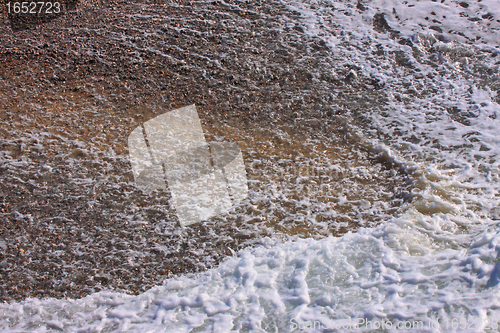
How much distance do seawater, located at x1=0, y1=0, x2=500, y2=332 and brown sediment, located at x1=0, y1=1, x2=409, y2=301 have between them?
0.35ft

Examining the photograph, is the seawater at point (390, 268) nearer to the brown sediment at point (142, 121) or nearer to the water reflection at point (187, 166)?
the brown sediment at point (142, 121)

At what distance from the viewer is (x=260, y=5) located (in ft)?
13.3

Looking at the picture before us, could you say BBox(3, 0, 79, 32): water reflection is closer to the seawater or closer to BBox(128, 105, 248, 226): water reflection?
BBox(128, 105, 248, 226): water reflection

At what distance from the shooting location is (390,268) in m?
2.16

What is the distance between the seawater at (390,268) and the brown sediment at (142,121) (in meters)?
0.11

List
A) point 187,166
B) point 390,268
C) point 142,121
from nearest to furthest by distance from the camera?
1. point 390,268
2. point 187,166
3. point 142,121

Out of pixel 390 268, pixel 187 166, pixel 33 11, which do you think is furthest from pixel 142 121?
pixel 33 11

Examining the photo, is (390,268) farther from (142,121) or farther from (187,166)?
(142,121)

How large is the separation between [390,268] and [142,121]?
209cm

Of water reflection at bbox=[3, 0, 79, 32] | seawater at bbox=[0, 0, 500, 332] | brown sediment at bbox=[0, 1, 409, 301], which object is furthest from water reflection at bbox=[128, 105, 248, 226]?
water reflection at bbox=[3, 0, 79, 32]

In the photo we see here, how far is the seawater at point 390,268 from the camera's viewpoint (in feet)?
6.34

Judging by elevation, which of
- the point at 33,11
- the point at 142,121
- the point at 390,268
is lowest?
the point at 390,268

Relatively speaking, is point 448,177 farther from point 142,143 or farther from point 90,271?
point 90,271

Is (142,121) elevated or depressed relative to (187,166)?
elevated
